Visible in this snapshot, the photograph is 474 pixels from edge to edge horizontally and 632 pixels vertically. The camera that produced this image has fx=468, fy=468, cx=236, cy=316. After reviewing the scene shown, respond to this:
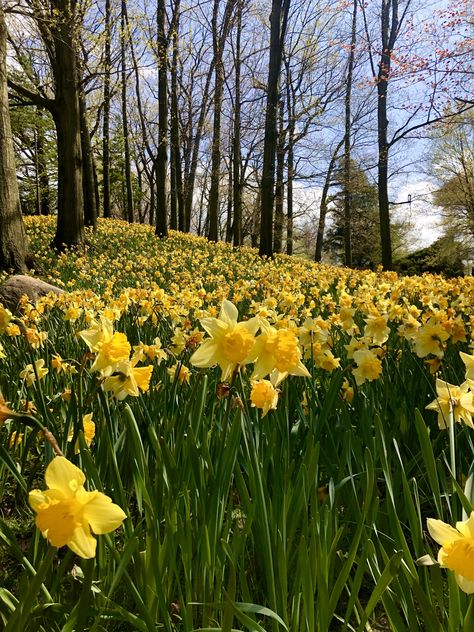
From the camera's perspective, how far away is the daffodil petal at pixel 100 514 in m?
0.68

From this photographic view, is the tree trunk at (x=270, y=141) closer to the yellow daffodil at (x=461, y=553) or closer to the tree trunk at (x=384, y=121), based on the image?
the tree trunk at (x=384, y=121)


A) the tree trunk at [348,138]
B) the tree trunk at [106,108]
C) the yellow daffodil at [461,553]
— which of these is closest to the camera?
the yellow daffodil at [461,553]

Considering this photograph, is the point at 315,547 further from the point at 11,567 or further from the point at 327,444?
the point at 11,567

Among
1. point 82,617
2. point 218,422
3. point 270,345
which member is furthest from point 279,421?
point 82,617

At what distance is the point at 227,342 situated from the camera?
1.03 metres

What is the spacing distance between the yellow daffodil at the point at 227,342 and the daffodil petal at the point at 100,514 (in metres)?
0.40

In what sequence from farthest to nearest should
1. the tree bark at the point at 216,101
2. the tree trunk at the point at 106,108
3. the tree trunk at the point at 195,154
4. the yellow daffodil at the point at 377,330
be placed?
1. the tree trunk at the point at 195,154
2. the tree bark at the point at 216,101
3. the tree trunk at the point at 106,108
4. the yellow daffodil at the point at 377,330

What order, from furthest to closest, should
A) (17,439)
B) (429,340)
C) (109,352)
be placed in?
(429,340), (17,439), (109,352)

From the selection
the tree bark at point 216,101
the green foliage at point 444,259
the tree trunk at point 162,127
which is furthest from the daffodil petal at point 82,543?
the green foliage at point 444,259

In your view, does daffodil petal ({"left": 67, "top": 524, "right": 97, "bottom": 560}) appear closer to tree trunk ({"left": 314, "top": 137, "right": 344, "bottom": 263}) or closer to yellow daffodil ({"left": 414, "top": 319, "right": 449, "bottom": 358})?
yellow daffodil ({"left": 414, "top": 319, "right": 449, "bottom": 358})

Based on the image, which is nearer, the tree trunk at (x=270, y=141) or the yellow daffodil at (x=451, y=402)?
the yellow daffodil at (x=451, y=402)

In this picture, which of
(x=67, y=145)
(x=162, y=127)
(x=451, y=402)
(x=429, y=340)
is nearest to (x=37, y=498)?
(x=451, y=402)

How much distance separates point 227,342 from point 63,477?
0.46m

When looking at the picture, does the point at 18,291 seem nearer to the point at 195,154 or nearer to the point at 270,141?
the point at 270,141
